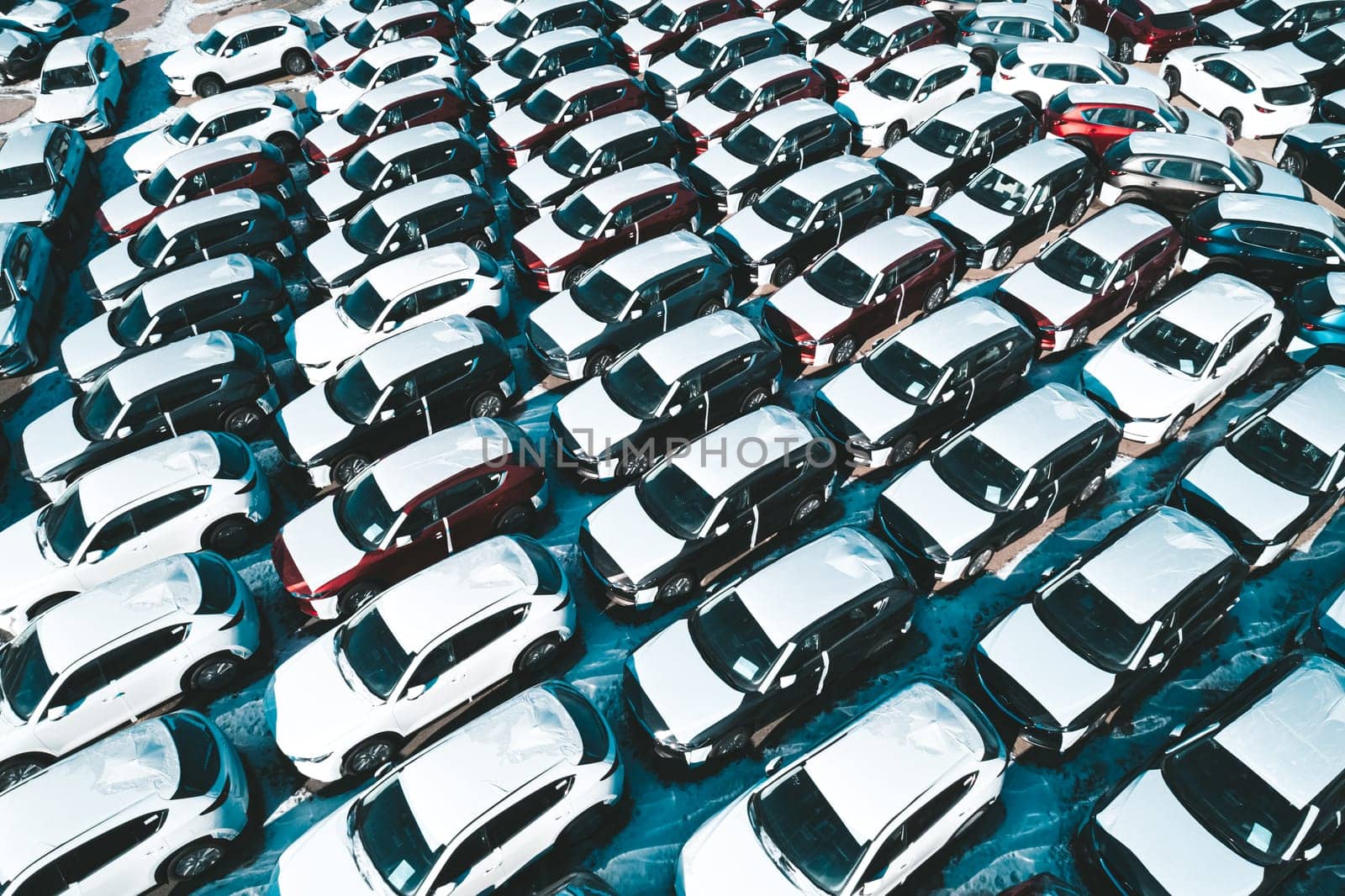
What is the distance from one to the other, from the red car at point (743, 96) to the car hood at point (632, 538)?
1032 centimetres

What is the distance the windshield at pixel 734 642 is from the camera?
10.1 m

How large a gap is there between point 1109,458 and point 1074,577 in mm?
2493

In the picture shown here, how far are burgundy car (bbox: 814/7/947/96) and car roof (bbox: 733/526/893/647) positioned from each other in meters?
13.7

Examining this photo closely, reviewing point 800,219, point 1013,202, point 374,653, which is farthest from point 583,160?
point 374,653

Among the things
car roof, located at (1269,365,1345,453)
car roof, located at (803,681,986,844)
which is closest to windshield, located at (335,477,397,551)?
car roof, located at (803,681,986,844)

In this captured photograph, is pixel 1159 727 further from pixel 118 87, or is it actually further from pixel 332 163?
pixel 118 87

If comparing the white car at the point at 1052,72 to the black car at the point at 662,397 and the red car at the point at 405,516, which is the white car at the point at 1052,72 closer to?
the black car at the point at 662,397

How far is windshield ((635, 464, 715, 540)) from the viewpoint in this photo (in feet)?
38.2

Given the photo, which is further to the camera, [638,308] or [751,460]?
[638,308]

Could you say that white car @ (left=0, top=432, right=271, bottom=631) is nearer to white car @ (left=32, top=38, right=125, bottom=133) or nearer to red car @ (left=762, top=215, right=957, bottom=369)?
red car @ (left=762, top=215, right=957, bottom=369)

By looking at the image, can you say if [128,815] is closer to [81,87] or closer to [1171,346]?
[1171,346]

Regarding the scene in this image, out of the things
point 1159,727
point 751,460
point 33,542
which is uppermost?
point 751,460

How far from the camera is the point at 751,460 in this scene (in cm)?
1204

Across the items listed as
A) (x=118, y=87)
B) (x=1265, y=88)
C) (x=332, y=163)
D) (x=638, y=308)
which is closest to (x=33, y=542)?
(x=638, y=308)
